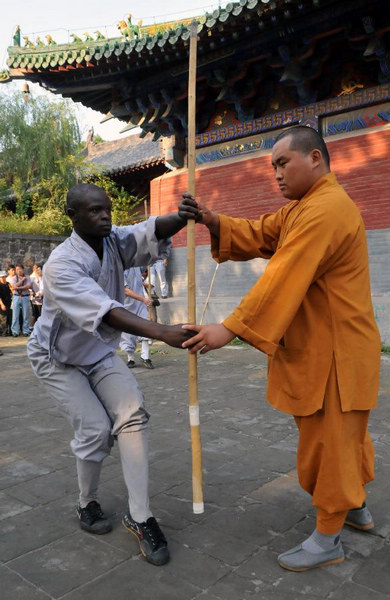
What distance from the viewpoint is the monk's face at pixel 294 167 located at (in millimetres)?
2305

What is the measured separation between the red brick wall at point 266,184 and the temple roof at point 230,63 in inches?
35.5

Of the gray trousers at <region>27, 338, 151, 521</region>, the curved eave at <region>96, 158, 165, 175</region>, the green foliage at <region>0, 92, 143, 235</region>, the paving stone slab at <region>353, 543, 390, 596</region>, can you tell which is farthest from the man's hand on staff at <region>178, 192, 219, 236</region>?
the green foliage at <region>0, 92, 143, 235</region>

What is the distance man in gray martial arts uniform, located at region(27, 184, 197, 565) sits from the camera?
2275 mm

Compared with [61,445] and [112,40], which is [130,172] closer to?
[112,40]

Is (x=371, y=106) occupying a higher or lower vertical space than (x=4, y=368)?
higher

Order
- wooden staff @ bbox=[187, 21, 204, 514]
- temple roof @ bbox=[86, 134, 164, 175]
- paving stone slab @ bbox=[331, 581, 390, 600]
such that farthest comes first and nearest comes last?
temple roof @ bbox=[86, 134, 164, 175] → wooden staff @ bbox=[187, 21, 204, 514] → paving stone slab @ bbox=[331, 581, 390, 600]

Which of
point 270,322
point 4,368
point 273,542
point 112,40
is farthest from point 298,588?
point 112,40

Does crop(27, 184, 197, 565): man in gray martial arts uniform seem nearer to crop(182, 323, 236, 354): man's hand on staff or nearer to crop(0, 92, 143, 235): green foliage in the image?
crop(182, 323, 236, 354): man's hand on staff

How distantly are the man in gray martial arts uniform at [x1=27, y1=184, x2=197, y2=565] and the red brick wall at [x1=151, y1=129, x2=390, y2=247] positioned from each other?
6259 mm

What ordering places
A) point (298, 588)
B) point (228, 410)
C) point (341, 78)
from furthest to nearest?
point (341, 78), point (228, 410), point (298, 588)

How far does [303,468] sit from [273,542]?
17.4 inches

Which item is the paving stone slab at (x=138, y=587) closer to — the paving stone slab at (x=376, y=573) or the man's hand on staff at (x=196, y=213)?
the paving stone slab at (x=376, y=573)

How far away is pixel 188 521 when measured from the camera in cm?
267

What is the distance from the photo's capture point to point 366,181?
26.8ft
